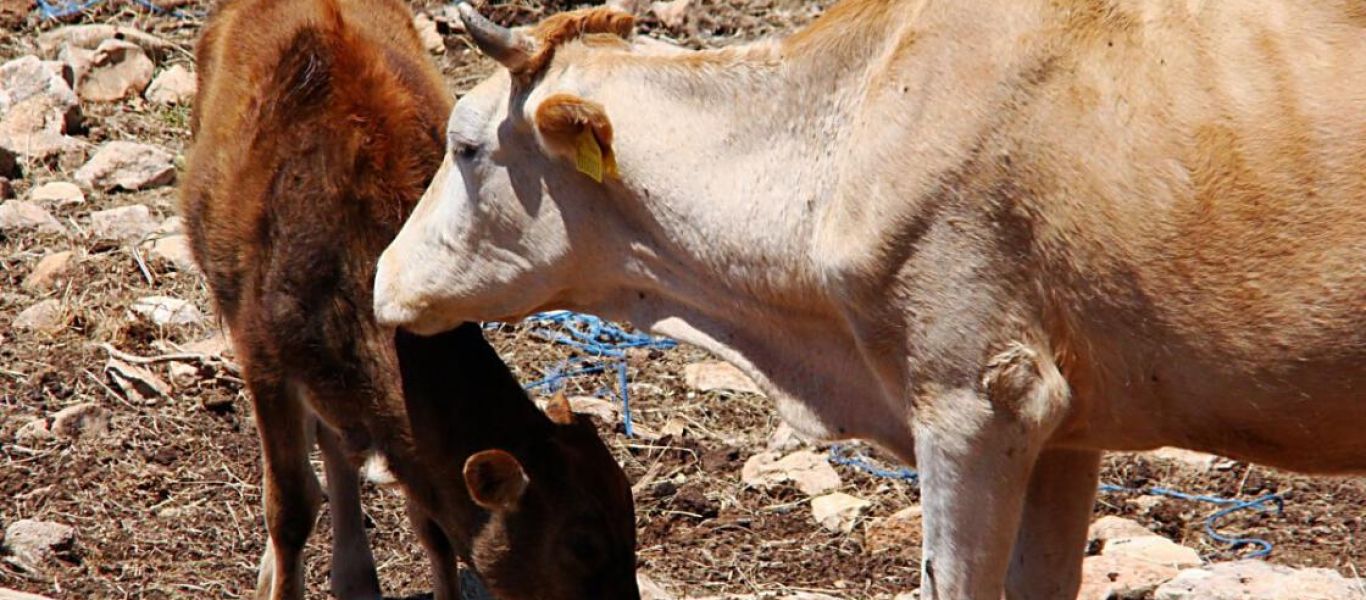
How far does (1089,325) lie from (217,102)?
3.25 metres

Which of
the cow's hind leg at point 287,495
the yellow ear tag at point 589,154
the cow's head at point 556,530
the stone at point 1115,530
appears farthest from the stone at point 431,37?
the yellow ear tag at point 589,154

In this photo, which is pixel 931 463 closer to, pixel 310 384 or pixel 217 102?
pixel 310 384

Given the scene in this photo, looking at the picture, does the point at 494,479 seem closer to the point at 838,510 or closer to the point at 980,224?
the point at 980,224

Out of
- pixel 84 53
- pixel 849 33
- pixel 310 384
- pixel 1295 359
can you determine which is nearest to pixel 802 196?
pixel 849 33

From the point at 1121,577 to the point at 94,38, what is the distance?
715 cm

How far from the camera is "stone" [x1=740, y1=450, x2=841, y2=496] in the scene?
6.91 metres

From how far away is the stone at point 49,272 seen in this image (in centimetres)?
833

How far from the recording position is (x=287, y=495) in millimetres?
6062

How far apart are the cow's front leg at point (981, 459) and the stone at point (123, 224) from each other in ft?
17.0

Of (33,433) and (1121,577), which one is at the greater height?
(1121,577)

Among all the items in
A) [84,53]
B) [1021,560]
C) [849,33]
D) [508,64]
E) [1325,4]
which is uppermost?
[1325,4]

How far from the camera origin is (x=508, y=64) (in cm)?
505

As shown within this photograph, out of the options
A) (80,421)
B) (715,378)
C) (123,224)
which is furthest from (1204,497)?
(123,224)

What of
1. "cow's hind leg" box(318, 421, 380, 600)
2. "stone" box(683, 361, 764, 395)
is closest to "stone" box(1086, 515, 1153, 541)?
"stone" box(683, 361, 764, 395)
